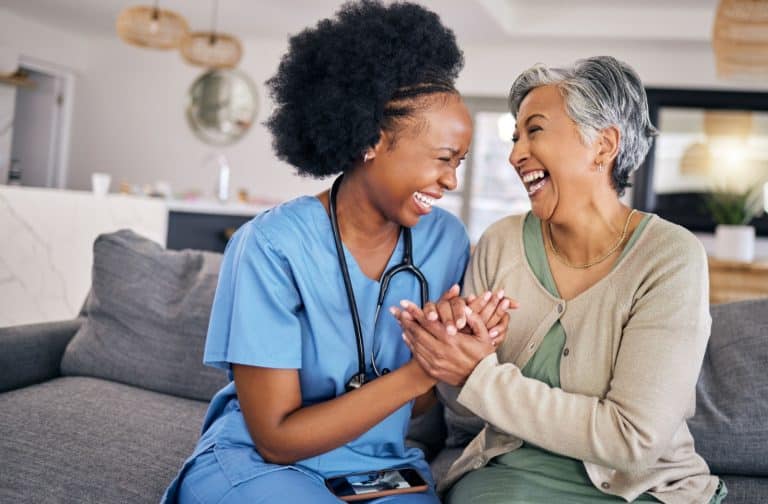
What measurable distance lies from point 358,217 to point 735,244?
15.4ft

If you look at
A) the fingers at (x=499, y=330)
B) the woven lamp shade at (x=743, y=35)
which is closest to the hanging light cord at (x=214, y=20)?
the woven lamp shade at (x=743, y=35)

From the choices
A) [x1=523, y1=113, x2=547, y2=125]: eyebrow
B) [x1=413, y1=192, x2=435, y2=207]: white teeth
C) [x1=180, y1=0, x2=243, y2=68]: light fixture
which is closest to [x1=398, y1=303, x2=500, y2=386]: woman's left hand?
[x1=413, y1=192, x2=435, y2=207]: white teeth

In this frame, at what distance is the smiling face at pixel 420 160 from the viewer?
5.09ft

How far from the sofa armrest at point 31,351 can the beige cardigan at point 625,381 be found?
Result: 5.05 ft

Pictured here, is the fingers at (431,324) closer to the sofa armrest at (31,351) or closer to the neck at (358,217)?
the neck at (358,217)

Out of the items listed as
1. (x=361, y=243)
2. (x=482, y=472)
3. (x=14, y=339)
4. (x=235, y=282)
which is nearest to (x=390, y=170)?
(x=361, y=243)

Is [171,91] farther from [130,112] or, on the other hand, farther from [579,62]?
[579,62]

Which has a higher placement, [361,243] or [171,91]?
[171,91]

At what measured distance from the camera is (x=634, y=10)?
23.1 feet

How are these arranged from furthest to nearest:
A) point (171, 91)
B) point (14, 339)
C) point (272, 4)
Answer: point (171, 91), point (272, 4), point (14, 339)

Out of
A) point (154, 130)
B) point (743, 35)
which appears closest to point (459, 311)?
point (743, 35)

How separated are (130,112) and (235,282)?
8.53 meters

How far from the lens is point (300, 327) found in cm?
153

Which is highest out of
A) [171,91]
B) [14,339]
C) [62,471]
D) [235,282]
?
[171,91]
